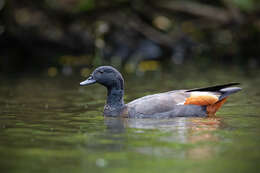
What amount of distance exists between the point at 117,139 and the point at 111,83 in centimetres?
242

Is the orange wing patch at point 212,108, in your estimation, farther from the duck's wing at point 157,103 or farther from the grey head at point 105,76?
the grey head at point 105,76

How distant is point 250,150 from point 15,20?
47.8ft

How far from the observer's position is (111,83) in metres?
8.72

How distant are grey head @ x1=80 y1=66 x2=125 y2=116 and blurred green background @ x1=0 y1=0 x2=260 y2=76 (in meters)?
8.32

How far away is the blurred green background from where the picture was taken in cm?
1805

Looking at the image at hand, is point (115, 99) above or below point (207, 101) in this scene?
above

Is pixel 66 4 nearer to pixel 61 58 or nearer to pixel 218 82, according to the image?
pixel 61 58

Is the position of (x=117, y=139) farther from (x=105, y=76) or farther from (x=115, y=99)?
(x=105, y=76)

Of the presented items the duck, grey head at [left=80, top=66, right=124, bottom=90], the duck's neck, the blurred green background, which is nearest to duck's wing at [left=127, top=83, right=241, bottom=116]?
the duck

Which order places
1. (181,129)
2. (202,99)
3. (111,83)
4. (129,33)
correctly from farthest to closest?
(129,33) → (111,83) → (202,99) → (181,129)

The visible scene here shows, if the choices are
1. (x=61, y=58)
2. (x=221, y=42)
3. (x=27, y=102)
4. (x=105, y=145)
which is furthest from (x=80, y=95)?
(x=221, y=42)

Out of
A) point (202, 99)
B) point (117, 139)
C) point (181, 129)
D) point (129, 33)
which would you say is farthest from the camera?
→ point (129, 33)

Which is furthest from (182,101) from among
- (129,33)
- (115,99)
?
(129,33)

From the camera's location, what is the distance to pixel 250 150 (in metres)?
5.68
